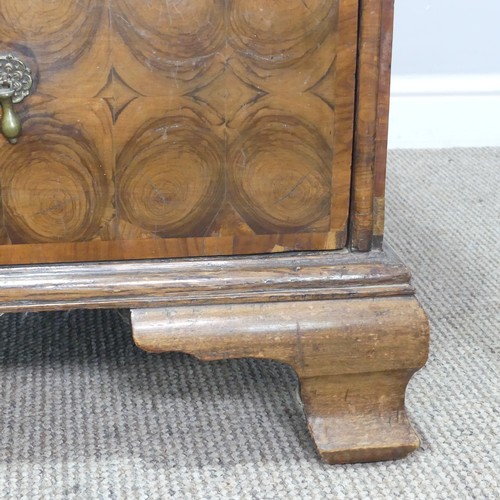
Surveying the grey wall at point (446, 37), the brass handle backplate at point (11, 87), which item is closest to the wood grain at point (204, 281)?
the brass handle backplate at point (11, 87)

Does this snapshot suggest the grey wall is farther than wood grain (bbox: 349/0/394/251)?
Yes

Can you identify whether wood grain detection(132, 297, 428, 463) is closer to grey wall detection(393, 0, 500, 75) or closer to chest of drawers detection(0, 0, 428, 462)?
chest of drawers detection(0, 0, 428, 462)

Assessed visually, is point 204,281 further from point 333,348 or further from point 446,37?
point 446,37

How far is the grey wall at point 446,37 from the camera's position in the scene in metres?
1.47

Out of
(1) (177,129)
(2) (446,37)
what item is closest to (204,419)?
(1) (177,129)

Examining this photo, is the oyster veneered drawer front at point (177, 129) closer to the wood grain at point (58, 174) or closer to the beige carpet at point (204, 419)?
the wood grain at point (58, 174)

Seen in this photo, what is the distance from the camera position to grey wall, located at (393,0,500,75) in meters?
1.47

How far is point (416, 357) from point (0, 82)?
0.36m

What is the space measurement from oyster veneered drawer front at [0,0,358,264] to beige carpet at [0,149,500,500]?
0.41ft

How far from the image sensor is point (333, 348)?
69 centimetres

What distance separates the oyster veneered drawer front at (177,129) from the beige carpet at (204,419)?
0.41ft

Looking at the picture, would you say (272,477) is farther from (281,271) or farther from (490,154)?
(490,154)

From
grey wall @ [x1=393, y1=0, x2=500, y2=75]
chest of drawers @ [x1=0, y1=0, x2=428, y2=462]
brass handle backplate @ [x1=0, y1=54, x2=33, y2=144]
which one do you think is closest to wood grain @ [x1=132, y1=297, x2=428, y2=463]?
chest of drawers @ [x1=0, y1=0, x2=428, y2=462]

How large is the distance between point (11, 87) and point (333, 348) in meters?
0.29
